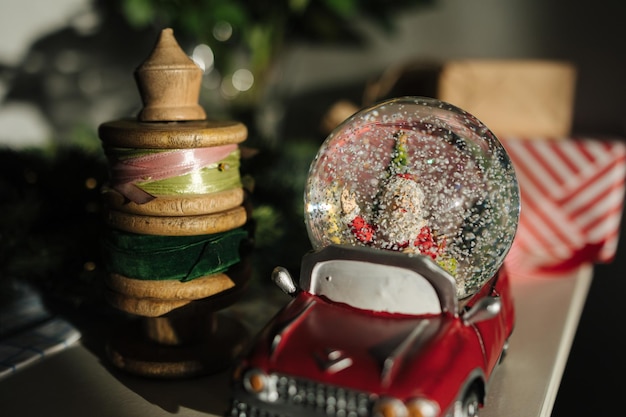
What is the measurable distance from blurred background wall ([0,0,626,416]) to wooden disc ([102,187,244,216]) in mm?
481

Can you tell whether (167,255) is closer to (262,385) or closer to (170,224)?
(170,224)

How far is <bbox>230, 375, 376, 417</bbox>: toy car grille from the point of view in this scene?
577 mm

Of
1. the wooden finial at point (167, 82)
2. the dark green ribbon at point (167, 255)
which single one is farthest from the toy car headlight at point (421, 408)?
the wooden finial at point (167, 82)

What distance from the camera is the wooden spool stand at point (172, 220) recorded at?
2.47 ft

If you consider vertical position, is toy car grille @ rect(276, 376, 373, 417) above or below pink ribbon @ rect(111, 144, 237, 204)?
below

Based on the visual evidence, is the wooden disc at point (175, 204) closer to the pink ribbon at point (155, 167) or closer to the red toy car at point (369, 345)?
the pink ribbon at point (155, 167)

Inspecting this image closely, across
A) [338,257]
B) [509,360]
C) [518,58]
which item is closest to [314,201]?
[338,257]

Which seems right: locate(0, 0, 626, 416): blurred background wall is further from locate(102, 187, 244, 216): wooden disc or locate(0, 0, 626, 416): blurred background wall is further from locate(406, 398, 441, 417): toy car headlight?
locate(406, 398, 441, 417): toy car headlight

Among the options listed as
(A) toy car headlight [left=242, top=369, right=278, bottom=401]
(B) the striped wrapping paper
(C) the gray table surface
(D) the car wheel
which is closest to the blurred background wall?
(B) the striped wrapping paper

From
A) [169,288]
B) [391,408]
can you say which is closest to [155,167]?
[169,288]

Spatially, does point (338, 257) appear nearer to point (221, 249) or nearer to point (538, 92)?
point (221, 249)

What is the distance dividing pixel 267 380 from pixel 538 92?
3.16ft

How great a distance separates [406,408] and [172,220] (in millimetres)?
371

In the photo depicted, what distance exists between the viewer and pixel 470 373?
634 mm
